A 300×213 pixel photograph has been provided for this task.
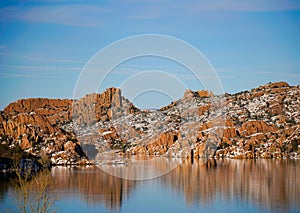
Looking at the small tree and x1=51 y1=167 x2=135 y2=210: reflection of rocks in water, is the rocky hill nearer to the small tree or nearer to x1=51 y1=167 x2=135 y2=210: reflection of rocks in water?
x1=51 y1=167 x2=135 y2=210: reflection of rocks in water

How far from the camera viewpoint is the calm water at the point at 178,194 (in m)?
51.9

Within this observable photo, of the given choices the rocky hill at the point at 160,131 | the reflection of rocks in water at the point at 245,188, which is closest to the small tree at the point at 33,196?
the reflection of rocks in water at the point at 245,188

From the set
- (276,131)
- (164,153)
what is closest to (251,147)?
(276,131)

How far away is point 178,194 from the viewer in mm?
61625

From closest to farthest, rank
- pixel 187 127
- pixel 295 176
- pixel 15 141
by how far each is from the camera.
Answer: pixel 295 176, pixel 15 141, pixel 187 127

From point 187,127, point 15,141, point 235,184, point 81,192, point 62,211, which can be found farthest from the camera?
point 187,127

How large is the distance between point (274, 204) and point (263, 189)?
480 inches

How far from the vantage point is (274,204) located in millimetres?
52219

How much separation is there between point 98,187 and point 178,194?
11.9 meters

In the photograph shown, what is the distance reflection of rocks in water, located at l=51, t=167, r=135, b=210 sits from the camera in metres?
56.8

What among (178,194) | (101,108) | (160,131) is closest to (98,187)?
(178,194)

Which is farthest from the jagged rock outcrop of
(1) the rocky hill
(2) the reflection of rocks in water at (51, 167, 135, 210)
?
(2) the reflection of rocks in water at (51, 167, 135, 210)

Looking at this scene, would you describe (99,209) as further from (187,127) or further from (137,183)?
(187,127)

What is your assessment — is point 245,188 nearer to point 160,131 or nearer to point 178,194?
point 178,194
